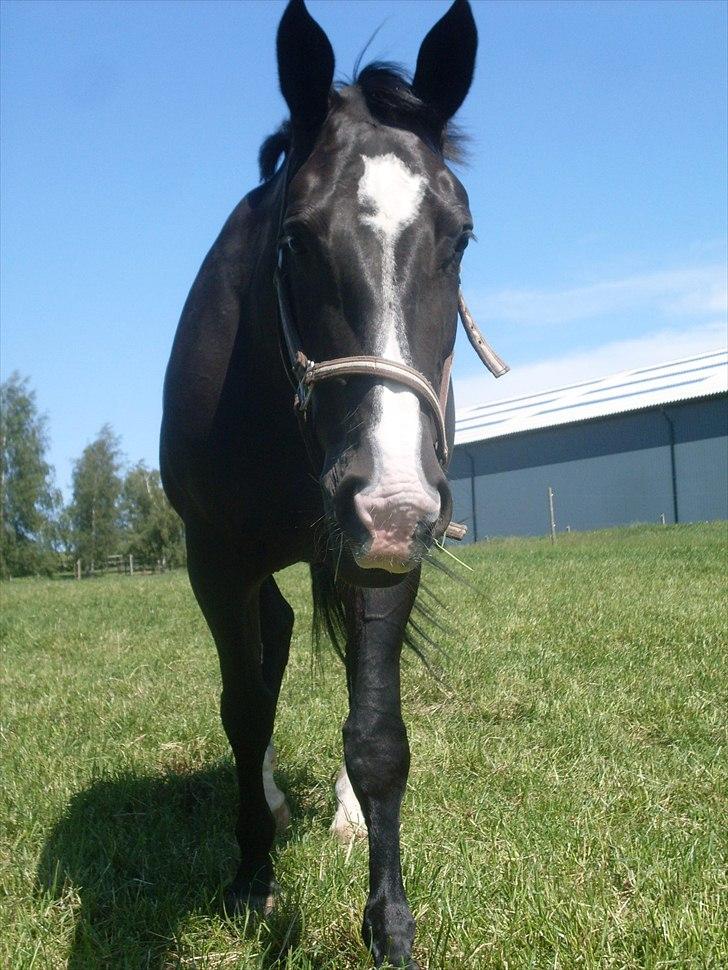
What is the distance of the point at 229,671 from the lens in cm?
317

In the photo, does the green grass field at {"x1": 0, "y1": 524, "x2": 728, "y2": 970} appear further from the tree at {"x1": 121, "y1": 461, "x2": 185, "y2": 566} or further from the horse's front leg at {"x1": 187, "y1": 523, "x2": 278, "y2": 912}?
the tree at {"x1": 121, "y1": 461, "x2": 185, "y2": 566}

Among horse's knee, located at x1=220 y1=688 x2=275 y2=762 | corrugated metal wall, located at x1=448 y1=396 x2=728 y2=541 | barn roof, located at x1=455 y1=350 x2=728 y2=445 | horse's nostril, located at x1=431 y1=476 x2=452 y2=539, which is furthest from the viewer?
barn roof, located at x1=455 y1=350 x2=728 y2=445

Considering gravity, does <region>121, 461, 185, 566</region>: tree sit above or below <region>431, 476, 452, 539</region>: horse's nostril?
above

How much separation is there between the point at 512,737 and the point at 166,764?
5.07ft

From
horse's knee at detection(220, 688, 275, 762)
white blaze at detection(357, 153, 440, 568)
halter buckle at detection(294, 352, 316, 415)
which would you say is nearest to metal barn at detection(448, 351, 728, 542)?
horse's knee at detection(220, 688, 275, 762)

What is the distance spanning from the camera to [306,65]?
8.15 ft

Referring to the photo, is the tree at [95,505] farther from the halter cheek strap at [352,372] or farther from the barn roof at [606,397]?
the halter cheek strap at [352,372]

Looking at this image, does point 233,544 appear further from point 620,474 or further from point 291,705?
point 620,474

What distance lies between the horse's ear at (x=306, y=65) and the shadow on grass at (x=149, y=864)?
2120 millimetres

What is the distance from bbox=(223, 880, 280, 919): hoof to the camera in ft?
9.25

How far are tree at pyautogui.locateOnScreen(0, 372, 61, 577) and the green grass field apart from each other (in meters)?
46.6

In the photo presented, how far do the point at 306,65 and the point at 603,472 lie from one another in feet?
95.1

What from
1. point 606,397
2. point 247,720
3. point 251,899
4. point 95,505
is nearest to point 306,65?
point 247,720

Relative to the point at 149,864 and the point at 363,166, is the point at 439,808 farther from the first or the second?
the point at 363,166
